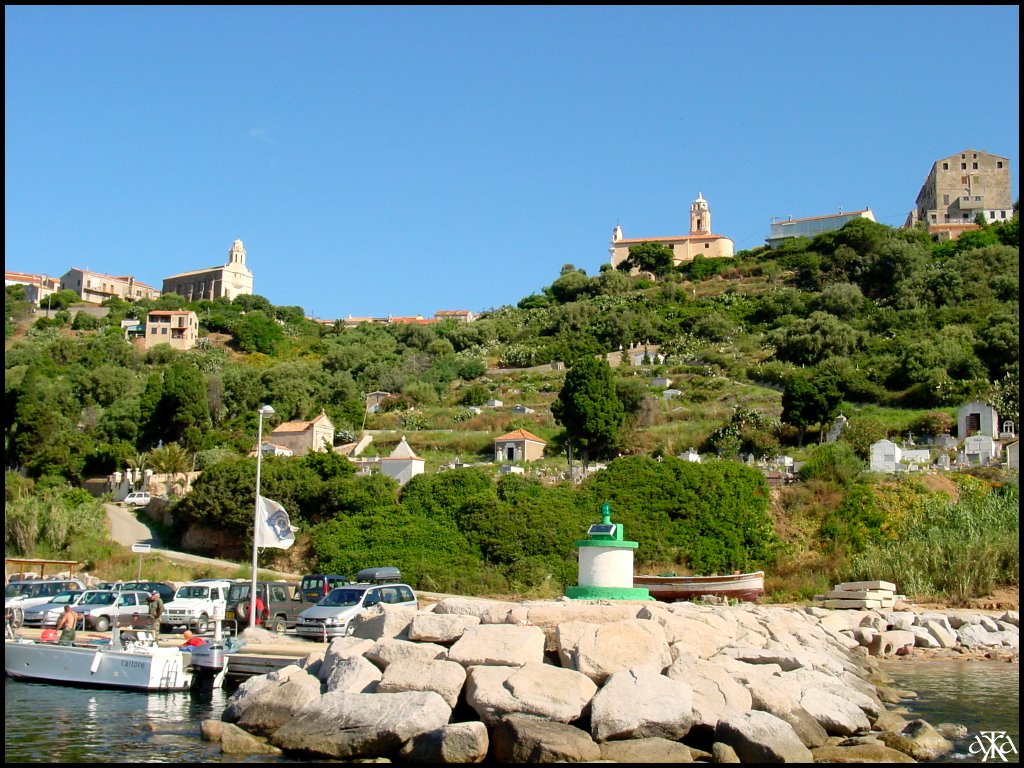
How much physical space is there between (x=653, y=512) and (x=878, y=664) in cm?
1391

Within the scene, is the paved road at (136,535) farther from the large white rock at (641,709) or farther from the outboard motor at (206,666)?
the large white rock at (641,709)

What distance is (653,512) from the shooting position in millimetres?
32781

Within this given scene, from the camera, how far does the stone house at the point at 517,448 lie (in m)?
45.3

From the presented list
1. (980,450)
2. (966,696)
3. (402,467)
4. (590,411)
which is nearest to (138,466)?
(402,467)

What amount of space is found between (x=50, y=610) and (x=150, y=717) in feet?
33.2

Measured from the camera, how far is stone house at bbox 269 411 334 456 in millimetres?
49250

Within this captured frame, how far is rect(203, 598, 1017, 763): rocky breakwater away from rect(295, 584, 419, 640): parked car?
12.3 ft

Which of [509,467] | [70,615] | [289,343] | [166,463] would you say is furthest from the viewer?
[289,343]

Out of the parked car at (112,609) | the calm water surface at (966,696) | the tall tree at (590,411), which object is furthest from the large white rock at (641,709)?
the tall tree at (590,411)

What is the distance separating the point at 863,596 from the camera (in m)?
25.1

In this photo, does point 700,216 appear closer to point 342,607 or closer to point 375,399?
point 375,399

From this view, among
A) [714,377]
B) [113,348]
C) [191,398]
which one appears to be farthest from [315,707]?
[113,348]

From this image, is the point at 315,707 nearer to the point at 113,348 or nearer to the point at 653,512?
the point at 653,512

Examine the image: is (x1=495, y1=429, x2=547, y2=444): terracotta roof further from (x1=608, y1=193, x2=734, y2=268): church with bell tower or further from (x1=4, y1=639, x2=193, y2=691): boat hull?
(x1=608, y1=193, x2=734, y2=268): church with bell tower
